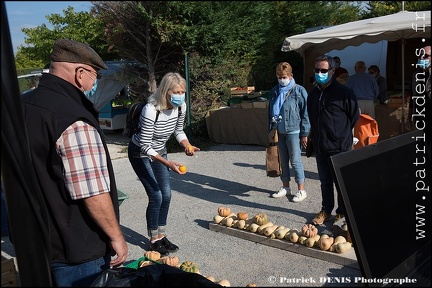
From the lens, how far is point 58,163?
1.98 m

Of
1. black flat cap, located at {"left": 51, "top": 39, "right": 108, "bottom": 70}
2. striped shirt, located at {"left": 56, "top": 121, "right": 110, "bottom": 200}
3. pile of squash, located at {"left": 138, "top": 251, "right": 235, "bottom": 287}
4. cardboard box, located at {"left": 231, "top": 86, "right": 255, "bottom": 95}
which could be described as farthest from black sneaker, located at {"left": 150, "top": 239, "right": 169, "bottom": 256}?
cardboard box, located at {"left": 231, "top": 86, "right": 255, "bottom": 95}

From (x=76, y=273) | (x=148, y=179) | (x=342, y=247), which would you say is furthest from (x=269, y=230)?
(x=76, y=273)

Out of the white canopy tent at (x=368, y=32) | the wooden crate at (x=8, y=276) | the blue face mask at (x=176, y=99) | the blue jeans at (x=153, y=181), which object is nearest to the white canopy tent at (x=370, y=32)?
the white canopy tent at (x=368, y=32)

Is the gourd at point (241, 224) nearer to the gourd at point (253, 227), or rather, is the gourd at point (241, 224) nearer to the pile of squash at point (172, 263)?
the gourd at point (253, 227)

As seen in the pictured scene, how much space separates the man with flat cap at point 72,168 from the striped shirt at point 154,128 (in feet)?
5.06

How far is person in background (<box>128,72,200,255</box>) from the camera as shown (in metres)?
3.80

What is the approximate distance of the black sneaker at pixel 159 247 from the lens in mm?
4223

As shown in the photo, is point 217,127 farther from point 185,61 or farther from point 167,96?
point 167,96

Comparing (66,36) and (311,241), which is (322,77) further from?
(66,36)

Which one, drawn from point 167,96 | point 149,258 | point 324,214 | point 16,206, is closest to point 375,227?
point 16,206

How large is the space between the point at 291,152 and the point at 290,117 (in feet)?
1.62

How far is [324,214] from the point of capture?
4781mm

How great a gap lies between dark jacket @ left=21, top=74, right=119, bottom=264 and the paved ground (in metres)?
0.28

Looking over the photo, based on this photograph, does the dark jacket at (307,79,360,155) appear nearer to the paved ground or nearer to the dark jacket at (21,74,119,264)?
→ the paved ground
